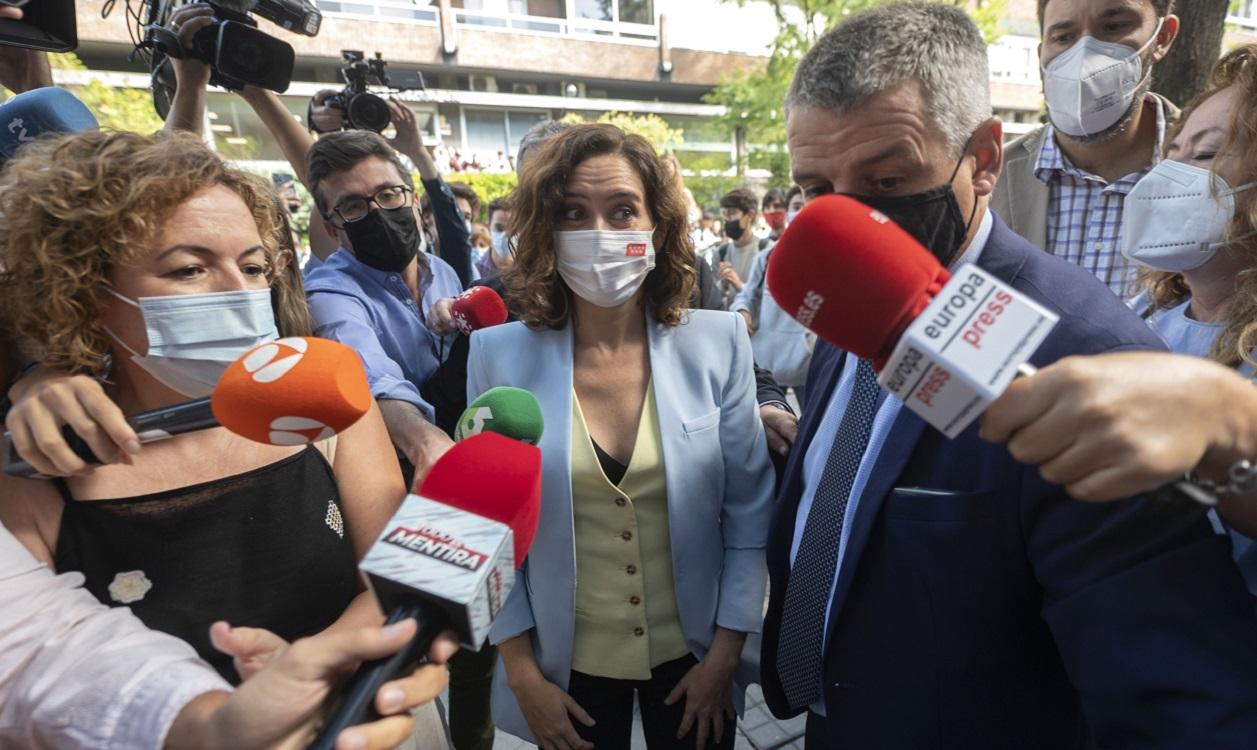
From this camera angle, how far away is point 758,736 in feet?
9.05

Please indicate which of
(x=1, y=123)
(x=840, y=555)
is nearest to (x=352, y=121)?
(x=1, y=123)

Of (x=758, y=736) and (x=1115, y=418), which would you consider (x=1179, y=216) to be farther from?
(x=758, y=736)

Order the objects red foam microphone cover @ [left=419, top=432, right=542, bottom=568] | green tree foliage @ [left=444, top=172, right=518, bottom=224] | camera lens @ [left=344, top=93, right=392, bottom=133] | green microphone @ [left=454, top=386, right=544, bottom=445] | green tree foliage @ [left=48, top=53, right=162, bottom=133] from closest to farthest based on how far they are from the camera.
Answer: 1. red foam microphone cover @ [left=419, top=432, right=542, bottom=568]
2. green microphone @ [left=454, top=386, right=544, bottom=445]
3. camera lens @ [left=344, top=93, right=392, bottom=133]
4. green tree foliage @ [left=48, top=53, right=162, bottom=133]
5. green tree foliage @ [left=444, top=172, right=518, bottom=224]

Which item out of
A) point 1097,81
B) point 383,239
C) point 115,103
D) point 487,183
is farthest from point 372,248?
point 487,183

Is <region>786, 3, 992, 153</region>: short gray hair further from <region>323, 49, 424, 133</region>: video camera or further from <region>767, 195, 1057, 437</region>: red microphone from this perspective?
<region>323, 49, 424, 133</region>: video camera

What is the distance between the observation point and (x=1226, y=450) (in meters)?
0.75

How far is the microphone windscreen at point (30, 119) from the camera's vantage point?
5.50 feet

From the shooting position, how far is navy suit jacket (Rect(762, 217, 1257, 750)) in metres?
0.88

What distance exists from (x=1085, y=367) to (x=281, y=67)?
3183mm

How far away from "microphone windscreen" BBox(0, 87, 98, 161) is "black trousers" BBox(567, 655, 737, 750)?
82.7 inches

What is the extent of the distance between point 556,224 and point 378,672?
1375 mm

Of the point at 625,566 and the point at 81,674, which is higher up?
the point at 81,674

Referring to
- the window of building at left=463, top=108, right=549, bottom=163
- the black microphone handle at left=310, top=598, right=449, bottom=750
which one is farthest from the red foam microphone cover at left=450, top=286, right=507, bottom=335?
the window of building at left=463, top=108, right=549, bottom=163

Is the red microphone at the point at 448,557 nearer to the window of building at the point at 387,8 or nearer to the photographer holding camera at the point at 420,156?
the photographer holding camera at the point at 420,156
